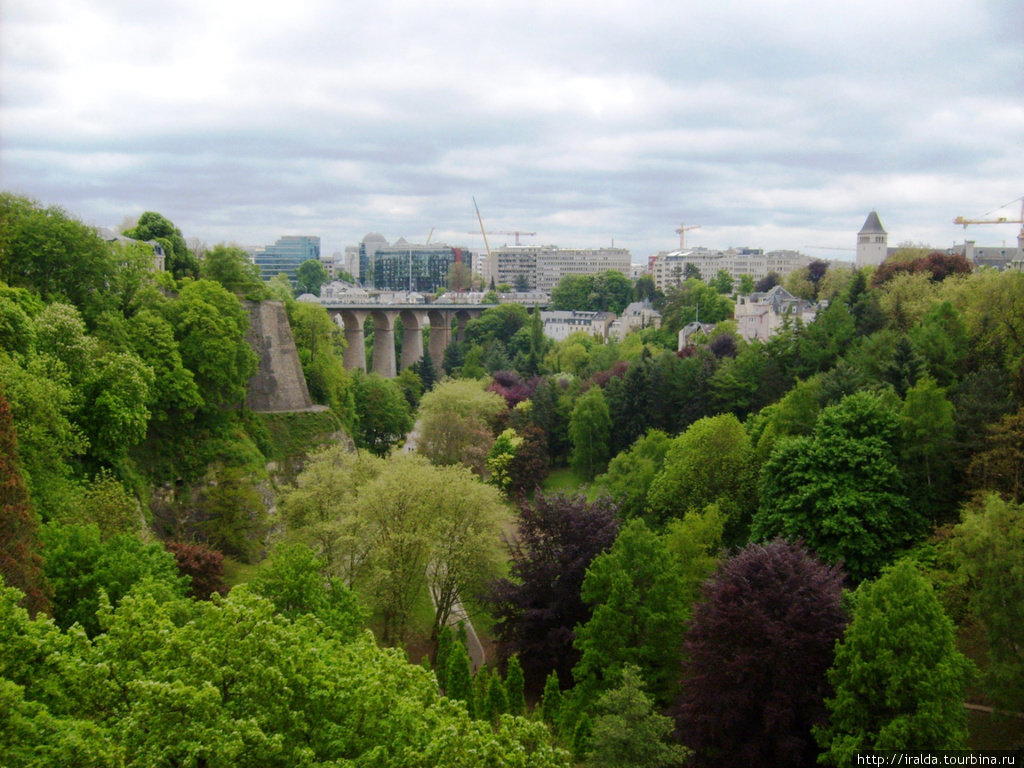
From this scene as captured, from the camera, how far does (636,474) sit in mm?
38625

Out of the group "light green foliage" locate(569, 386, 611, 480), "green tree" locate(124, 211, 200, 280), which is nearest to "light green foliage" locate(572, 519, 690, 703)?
"light green foliage" locate(569, 386, 611, 480)

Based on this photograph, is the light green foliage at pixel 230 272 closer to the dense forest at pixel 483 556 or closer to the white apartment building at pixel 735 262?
the dense forest at pixel 483 556

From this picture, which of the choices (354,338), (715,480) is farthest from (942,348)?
(354,338)

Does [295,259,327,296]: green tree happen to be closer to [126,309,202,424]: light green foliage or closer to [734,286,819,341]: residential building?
[734,286,819,341]: residential building

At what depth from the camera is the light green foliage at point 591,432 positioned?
169ft

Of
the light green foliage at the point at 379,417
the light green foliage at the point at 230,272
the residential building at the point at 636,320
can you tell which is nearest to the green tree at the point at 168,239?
the light green foliage at the point at 230,272

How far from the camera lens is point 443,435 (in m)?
49.9

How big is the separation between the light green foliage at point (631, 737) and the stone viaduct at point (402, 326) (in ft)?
179

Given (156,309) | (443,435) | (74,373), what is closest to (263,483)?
(156,309)

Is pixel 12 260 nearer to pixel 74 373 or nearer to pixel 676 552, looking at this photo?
pixel 74 373

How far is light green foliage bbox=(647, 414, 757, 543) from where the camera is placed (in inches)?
1272

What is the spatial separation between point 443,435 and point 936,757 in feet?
118

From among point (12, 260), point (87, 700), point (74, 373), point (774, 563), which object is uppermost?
point (12, 260)

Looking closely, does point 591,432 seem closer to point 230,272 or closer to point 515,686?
point 230,272
